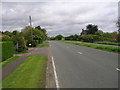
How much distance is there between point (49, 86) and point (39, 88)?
1.91 feet

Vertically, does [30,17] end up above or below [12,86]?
above

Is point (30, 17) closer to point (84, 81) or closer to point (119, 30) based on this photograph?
point (119, 30)

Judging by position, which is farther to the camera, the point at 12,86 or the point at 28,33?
the point at 28,33

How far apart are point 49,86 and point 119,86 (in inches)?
120

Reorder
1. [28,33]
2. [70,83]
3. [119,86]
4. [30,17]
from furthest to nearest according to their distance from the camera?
1. [28,33]
2. [30,17]
3. [70,83]
4. [119,86]

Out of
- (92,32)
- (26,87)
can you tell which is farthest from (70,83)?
(92,32)

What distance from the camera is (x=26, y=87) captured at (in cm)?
706

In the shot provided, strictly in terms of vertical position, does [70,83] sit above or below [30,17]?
below

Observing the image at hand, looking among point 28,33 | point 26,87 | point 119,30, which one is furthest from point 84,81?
point 28,33

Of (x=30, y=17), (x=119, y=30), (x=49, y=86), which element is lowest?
(x=49, y=86)

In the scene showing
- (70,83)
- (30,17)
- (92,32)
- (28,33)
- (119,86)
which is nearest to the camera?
(119,86)

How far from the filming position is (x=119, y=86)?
23.4ft

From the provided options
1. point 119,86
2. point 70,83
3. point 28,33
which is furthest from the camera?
point 28,33

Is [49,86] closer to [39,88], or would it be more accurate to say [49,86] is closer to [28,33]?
[39,88]
